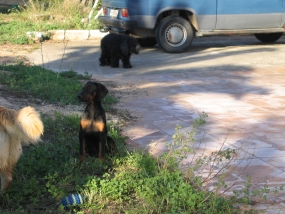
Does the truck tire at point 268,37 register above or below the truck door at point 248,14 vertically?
below

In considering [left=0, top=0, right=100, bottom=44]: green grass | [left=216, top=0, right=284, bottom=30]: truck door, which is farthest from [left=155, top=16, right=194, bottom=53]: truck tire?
[left=0, top=0, right=100, bottom=44]: green grass

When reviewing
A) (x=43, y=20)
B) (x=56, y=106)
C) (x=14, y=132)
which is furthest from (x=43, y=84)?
(x=43, y=20)

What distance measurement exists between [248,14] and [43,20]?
7517 millimetres

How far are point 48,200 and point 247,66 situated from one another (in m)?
8.06

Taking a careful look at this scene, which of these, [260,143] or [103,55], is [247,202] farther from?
[103,55]

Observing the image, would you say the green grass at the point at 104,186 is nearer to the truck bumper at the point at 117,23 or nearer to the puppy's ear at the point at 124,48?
the puppy's ear at the point at 124,48

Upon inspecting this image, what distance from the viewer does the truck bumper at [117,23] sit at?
519 inches

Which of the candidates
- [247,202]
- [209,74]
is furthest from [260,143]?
[209,74]

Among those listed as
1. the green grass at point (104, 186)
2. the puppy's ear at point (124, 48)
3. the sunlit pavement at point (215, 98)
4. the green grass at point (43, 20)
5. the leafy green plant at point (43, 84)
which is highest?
the green grass at point (43, 20)

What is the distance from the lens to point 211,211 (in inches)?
162

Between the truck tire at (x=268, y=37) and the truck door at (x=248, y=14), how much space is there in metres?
1.70

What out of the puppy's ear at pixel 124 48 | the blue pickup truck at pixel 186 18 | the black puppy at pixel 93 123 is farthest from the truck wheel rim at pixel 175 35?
the black puppy at pixel 93 123

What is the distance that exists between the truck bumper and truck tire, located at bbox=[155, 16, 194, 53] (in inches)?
29.9

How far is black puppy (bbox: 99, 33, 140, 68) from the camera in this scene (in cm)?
1145
